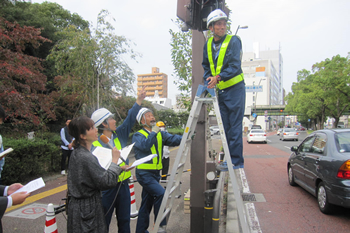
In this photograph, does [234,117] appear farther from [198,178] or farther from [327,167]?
[327,167]

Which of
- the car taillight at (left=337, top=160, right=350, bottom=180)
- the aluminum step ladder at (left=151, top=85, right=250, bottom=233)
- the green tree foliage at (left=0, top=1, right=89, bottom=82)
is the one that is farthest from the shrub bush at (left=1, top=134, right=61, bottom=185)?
the car taillight at (left=337, top=160, right=350, bottom=180)

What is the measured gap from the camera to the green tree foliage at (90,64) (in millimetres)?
11203

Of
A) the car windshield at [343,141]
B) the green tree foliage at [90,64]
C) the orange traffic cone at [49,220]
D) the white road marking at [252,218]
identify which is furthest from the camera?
the green tree foliage at [90,64]

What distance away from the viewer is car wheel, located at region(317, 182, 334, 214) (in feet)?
15.6

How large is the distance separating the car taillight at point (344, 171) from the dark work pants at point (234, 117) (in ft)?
8.66

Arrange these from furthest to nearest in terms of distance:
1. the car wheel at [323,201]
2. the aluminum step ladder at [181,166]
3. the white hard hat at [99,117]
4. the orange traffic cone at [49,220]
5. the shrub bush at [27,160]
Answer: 1. the shrub bush at [27,160]
2. the car wheel at [323,201]
3. the white hard hat at [99,117]
4. the orange traffic cone at [49,220]
5. the aluminum step ladder at [181,166]

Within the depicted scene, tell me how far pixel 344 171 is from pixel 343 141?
2.82ft

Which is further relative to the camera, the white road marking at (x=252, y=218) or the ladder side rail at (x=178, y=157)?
the white road marking at (x=252, y=218)

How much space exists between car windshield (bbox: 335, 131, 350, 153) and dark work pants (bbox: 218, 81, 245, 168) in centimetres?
306

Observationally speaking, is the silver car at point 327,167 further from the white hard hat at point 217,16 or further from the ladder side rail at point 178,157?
the white hard hat at point 217,16

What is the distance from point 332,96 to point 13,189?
37760 millimetres

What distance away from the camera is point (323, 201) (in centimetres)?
492

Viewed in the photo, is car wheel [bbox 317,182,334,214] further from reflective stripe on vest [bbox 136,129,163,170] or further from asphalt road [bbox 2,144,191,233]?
reflective stripe on vest [bbox 136,129,163,170]

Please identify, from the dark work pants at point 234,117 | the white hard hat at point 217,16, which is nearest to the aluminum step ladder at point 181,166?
the dark work pants at point 234,117
